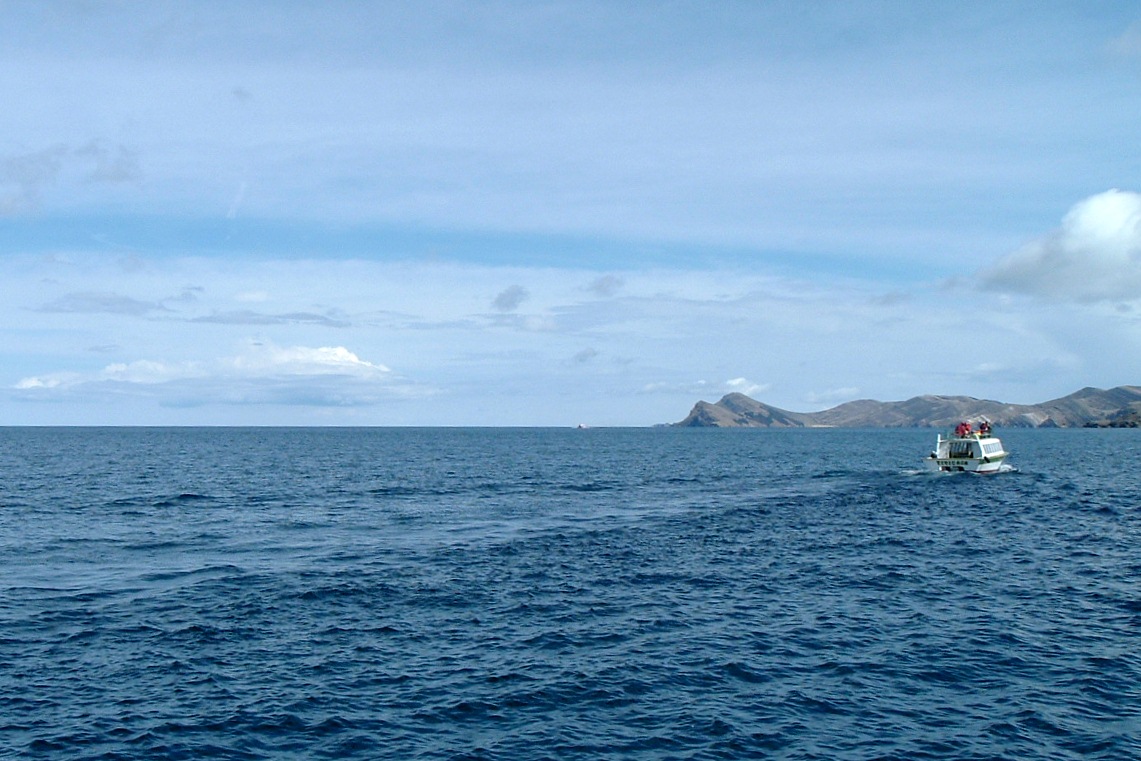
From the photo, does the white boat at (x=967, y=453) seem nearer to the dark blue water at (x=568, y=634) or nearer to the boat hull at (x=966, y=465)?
the boat hull at (x=966, y=465)

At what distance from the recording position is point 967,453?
418 ft

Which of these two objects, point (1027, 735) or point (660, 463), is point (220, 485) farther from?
point (1027, 735)

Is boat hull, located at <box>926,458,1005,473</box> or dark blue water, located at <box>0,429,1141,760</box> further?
boat hull, located at <box>926,458,1005,473</box>

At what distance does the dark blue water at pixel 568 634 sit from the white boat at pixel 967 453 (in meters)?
44.0

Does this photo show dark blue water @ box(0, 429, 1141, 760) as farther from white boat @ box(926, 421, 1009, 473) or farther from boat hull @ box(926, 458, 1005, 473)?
white boat @ box(926, 421, 1009, 473)

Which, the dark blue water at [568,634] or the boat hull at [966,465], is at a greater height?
the boat hull at [966,465]

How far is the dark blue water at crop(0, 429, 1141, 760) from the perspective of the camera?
28.4m

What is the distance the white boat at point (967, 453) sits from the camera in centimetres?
12600

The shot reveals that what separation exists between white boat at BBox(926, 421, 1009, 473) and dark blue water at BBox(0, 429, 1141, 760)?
144 ft

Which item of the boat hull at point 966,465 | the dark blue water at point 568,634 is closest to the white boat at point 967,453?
the boat hull at point 966,465

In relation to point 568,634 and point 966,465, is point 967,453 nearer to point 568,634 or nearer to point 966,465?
point 966,465

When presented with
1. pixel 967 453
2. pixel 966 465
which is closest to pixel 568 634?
pixel 966 465

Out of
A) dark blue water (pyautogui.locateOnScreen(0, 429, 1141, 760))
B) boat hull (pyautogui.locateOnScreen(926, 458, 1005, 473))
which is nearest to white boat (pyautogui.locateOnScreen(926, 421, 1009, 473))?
boat hull (pyautogui.locateOnScreen(926, 458, 1005, 473))

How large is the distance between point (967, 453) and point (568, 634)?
106987mm
